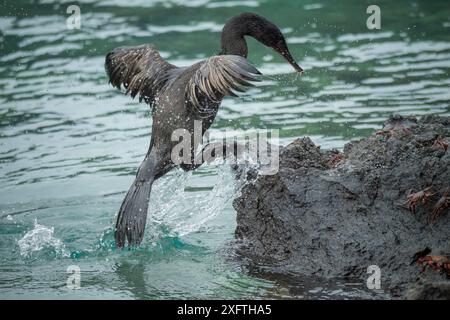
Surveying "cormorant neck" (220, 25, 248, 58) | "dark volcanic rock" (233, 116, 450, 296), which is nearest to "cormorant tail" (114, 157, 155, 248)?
"dark volcanic rock" (233, 116, 450, 296)

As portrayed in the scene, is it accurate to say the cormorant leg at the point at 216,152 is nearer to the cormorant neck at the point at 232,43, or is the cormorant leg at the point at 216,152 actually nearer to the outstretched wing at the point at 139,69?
Result: the outstretched wing at the point at 139,69

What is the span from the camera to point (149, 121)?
1063 centimetres

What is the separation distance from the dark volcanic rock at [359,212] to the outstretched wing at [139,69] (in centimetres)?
163

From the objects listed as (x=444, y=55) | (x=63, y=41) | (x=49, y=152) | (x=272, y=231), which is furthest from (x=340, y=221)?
(x=63, y=41)

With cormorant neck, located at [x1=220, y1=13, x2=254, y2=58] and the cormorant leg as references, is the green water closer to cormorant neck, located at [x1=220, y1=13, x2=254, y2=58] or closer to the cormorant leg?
the cormorant leg

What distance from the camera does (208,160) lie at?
686 cm

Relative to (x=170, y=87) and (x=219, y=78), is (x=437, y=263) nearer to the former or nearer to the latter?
(x=219, y=78)

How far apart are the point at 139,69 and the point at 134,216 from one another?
5.17 ft

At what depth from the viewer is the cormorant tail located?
664 centimetres

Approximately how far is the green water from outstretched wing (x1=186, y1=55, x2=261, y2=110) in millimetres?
718

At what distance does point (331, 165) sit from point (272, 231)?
76 centimetres

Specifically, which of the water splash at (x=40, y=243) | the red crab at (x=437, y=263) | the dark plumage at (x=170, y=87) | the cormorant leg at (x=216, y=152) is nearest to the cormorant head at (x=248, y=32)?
the dark plumage at (x=170, y=87)

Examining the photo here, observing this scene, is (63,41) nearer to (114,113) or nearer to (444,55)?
(114,113)
